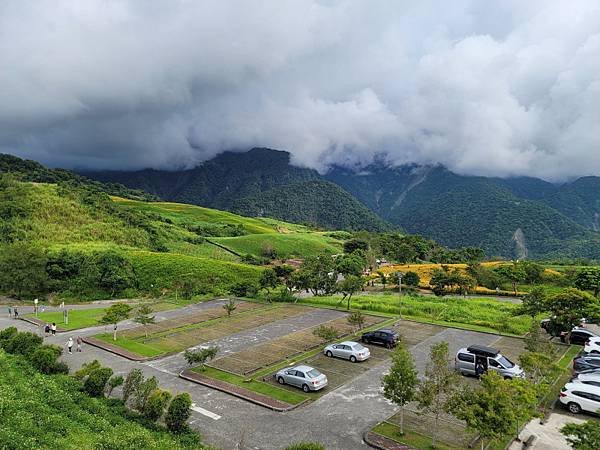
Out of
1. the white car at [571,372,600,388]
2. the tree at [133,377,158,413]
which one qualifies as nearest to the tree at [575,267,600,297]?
the white car at [571,372,600,388]

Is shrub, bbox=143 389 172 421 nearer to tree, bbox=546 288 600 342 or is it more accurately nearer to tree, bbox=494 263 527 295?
tree, bbox=546 288 600 342

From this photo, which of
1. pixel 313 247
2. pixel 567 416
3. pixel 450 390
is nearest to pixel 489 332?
pixel 567 416

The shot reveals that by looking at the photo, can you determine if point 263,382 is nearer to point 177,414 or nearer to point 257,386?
point 257,386

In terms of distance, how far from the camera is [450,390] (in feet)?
58.7

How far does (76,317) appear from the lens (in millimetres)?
44938

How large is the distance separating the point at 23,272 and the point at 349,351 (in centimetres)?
4643

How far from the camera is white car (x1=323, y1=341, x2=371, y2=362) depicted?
1168 inches

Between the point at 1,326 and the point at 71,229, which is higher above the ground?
the point at 71,229

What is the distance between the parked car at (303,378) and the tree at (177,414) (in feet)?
25.9

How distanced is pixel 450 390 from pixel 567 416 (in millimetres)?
8347

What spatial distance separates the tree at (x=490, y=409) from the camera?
48.7ft

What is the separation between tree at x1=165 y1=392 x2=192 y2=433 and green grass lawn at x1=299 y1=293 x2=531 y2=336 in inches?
1161

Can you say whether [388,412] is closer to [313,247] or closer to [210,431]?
[210,431]

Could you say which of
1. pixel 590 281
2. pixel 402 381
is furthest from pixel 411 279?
pixel 402 381
